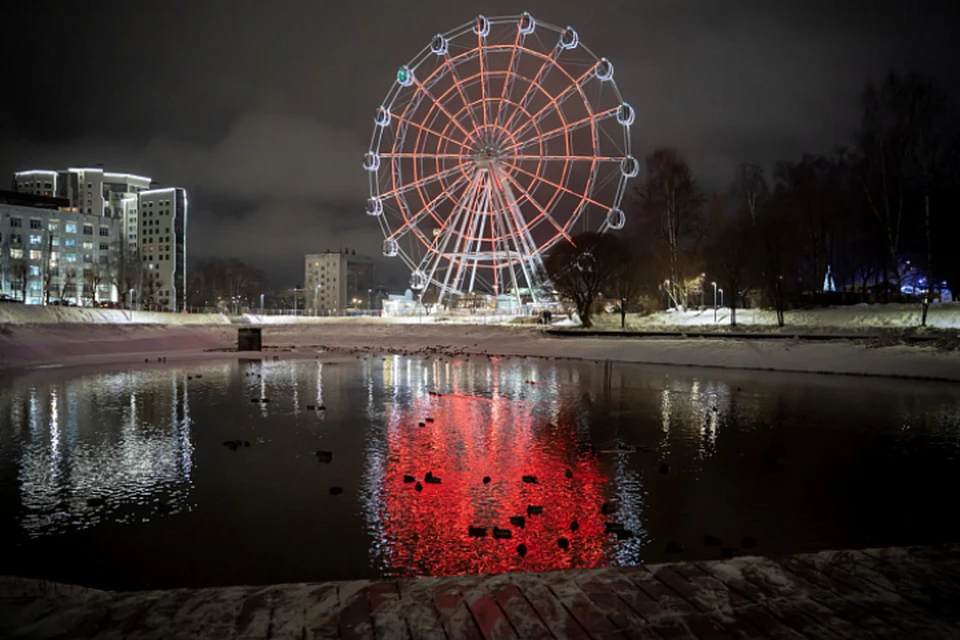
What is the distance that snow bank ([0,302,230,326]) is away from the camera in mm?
37562

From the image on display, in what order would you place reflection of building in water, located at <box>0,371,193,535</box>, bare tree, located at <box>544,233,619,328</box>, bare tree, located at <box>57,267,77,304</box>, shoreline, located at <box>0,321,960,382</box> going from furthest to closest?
1. bare tree, located at <box>57,267,77,304</box>
2. bare tree, located at <box>544,233,619,328</box>
3. shoreline, located at <box>0,321,960,382</box>
4. reflection of building in water, located at <box>0,371,193,535</box>

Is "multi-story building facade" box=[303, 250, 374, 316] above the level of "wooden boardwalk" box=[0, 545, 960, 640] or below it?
above

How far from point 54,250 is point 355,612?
11617 cm

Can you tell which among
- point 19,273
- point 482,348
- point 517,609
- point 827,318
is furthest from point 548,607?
point 19,273

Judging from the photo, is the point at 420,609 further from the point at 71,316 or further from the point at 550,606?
the point at 71,316

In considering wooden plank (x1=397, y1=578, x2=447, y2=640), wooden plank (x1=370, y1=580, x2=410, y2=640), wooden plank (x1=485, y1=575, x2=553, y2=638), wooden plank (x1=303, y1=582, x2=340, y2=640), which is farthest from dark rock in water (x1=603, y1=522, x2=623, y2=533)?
wooden plank (x1=303, y1=582, x2=340, y2=640)

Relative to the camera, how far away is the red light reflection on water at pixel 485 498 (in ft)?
18.6

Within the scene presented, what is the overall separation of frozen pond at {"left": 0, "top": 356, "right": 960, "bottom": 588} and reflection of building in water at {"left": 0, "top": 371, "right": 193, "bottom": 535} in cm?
5

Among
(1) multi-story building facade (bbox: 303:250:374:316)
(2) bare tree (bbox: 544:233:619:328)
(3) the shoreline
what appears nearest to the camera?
(3) the shoreline

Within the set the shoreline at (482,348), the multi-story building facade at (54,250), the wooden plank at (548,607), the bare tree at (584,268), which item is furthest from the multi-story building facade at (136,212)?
the wooden plank at (548,607)

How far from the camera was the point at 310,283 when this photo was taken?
181250 millimetres

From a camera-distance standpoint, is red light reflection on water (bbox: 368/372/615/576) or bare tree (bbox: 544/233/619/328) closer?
red light reflection on water (bbox: 368/372/615/576)

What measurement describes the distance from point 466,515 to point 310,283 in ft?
595

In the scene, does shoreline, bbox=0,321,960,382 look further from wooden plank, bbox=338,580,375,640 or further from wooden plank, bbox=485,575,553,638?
wooden plank, bbox=338,580,375,640
